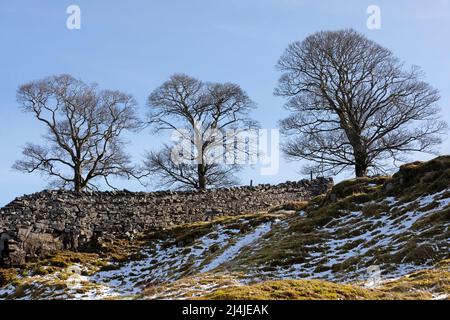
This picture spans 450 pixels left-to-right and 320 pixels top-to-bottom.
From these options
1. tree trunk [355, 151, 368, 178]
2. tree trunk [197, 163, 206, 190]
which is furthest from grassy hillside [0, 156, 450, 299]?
tree trunk [197, 163, 206, 190]

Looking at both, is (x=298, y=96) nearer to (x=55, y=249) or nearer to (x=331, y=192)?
(x=331, y=192)

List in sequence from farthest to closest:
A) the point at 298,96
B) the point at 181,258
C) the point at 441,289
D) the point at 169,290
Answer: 1. the point at 298,96
2. the point at 181,258
3. the point at 169,290
4. the point at 441,289

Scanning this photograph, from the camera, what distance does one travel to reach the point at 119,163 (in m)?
30.8

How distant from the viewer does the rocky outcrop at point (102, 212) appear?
1642cm

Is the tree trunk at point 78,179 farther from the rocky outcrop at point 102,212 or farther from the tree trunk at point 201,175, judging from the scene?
the rocky outcrop at point 102,212

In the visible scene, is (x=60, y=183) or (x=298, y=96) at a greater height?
(x=298, y=96)

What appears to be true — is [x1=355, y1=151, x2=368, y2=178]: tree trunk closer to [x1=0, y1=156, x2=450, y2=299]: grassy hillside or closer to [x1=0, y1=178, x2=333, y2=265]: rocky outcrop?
[x1=0, y1=178, x2=333, y2=265]: rocky outcrop

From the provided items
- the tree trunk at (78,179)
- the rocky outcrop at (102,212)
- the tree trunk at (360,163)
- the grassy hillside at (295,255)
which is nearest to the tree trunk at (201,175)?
the rocky outcrop at (102,212)

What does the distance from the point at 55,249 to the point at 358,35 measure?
62.4 feet

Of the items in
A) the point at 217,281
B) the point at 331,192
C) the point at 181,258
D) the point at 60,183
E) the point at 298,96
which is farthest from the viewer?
the point at 60,183

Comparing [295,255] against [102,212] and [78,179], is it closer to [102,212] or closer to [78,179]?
[102,212]

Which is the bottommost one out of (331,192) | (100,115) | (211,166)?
(331,192)

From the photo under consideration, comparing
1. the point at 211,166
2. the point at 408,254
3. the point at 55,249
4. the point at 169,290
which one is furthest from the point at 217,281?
the point at 211,166

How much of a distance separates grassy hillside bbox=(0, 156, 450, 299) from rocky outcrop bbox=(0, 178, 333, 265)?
834 mm
